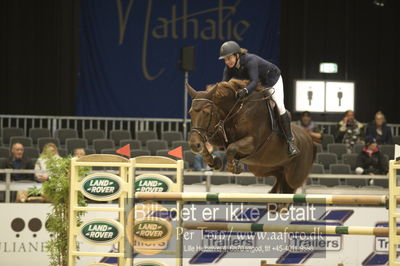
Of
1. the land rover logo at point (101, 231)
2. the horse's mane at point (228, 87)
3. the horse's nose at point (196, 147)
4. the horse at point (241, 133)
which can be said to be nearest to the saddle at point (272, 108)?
the horse at point (241, 133)

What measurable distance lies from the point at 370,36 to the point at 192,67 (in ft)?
18.2

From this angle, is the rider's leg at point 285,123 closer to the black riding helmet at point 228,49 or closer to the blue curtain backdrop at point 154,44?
the black riding helmet at point 228,49

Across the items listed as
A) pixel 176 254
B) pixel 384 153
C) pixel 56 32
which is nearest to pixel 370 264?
pixel 384 153

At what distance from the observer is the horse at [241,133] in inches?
234

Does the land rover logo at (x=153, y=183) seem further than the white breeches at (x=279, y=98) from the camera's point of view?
No

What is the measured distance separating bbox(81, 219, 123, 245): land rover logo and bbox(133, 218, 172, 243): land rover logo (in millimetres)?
158

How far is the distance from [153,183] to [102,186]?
436 mm

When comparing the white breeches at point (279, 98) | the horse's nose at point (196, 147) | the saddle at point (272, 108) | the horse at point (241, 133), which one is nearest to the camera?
the horse's nose at point (196, 147)

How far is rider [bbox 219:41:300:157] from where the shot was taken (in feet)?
20.1

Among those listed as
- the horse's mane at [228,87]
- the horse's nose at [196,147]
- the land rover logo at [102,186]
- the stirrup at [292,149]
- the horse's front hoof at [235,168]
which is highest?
the horse's mane at [228,87]

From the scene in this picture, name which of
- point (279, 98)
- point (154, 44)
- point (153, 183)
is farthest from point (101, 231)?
point (154, 44)

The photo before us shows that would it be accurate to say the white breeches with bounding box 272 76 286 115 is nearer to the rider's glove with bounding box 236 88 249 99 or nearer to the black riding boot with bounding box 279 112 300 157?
the black riding boot with bounding box 279 112 300 157

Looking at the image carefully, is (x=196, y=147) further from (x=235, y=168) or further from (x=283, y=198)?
(x=283, y=198)

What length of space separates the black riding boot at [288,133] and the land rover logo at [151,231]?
1.35 m
